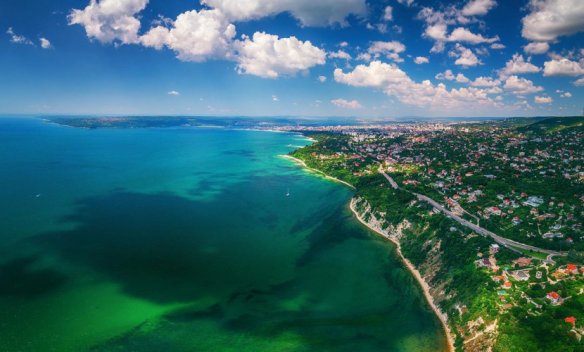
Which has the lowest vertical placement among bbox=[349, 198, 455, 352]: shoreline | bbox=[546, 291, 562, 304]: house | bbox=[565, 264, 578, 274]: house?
→ bbox=[349, 198, 455, 352]: shoreline

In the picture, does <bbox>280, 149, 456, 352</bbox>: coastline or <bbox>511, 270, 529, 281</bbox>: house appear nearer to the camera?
<bbox>280, 149, 456, 352</bbox>: coastline

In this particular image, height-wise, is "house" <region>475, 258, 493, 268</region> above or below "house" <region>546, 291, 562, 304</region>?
below

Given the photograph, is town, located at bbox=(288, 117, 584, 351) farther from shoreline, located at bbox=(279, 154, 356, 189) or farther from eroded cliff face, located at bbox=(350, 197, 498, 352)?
shoreline, located at bbox=(279, 154, 356, 189)

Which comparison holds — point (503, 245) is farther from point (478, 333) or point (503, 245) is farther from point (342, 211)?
point (342, 211)

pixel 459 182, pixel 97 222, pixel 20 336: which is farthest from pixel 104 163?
pixel 459 182

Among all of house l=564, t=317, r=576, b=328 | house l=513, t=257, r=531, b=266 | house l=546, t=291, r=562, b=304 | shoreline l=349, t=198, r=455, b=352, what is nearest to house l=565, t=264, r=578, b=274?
house l=513, t=257, r=531, b=266

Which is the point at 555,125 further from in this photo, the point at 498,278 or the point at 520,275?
the point at 498,278
